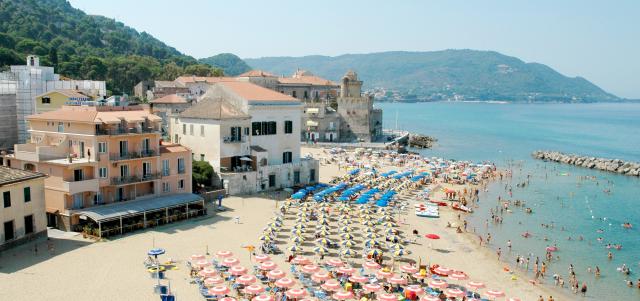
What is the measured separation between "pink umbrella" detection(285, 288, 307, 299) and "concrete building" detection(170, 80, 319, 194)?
22376 millimetres

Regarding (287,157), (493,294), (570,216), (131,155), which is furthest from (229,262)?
(570,216)

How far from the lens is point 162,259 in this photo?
30.1m

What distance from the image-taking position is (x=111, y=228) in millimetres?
33688

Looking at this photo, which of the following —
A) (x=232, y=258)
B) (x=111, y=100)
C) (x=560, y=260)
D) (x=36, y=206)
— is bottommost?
(x=560, y=260)

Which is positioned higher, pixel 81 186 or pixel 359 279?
pixel 81 186

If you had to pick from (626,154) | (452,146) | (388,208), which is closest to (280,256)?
(388,208)

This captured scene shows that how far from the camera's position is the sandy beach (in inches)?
1014

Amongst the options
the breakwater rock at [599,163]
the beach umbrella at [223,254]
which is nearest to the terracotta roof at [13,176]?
the beach umbrella at [223,254]

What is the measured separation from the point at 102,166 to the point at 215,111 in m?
14.6

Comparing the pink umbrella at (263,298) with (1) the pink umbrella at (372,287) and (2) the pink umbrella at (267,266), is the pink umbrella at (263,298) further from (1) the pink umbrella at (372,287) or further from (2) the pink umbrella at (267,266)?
(1) the pink umbrella at (372,287)

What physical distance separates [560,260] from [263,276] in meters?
21.6

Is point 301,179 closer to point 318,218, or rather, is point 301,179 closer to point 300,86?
point 318,218

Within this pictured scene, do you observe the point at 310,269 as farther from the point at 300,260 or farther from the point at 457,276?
the point at 457,276

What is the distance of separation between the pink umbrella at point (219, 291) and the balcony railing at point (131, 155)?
15360 mm
